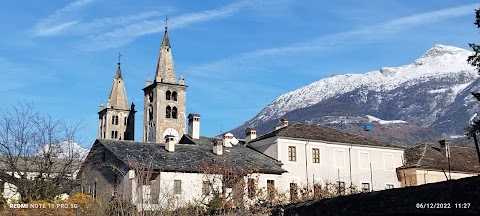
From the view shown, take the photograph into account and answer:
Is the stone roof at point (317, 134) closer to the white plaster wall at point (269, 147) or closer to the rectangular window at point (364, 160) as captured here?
the white plaster wall at point (269, 147)

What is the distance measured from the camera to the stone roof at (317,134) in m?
45.3

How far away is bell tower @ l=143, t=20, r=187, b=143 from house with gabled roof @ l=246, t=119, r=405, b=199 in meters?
35.9

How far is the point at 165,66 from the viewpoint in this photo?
87375 mm

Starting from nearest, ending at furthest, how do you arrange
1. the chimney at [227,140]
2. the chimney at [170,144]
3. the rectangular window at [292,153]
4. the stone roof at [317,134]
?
the chimney at [170,144] < the rectangular window at [292,153] < the stone roof at [317,134] < the chimney at [227,140]

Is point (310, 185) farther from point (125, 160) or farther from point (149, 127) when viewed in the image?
point (149, 127)

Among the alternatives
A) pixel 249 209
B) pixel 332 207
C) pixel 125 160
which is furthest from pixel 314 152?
pixel 332 207

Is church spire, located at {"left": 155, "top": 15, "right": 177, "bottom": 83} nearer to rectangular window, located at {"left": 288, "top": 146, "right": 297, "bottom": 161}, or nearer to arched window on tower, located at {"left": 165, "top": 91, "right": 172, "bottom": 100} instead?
arched window on tower, located at {"left": 165, "top": 91, "right": 172, "bottom": 100}

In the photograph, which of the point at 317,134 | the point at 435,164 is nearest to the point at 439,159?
the point at 435,164

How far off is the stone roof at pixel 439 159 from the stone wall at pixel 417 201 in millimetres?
31850

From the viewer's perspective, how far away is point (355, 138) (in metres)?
48.0

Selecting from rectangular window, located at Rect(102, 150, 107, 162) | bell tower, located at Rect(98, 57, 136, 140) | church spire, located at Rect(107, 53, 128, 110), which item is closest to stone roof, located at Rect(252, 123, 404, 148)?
rectangular window, located at Rect(102, 150, 107, 162)

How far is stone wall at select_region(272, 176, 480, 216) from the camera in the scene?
12.1 meters
